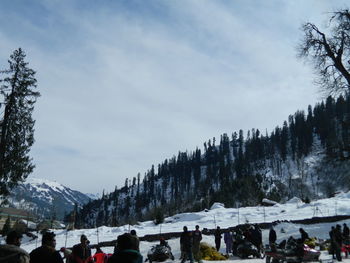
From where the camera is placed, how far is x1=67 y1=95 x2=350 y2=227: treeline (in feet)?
348

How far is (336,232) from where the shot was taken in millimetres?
17469

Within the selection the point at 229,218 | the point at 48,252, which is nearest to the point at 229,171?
the point at 229,218

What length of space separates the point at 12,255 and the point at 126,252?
1.71 m

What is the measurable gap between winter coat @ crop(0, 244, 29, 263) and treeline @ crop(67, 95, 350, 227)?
269ft

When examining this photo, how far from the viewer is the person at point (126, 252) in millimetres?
4820

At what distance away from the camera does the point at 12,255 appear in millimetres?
5395

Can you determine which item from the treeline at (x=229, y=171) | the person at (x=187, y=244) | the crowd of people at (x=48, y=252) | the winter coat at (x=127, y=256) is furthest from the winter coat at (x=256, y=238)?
the treeline at (x=229, y=171)

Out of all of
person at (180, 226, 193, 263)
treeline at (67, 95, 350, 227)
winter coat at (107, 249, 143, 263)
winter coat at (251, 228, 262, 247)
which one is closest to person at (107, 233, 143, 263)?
winter coat at (107, 249, 143, 263)

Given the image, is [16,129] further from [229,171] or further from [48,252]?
[229,171]

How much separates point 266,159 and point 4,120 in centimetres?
12083

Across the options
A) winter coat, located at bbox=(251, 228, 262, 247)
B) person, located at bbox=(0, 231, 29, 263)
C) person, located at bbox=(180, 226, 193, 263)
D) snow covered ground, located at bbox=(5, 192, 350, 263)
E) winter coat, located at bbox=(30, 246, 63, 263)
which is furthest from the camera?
snow covered ground, located at bbox=(5, 192, 350, 263)

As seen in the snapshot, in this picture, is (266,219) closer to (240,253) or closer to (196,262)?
(240,253)

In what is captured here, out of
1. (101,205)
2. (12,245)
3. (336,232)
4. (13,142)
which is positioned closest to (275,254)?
(336,232)

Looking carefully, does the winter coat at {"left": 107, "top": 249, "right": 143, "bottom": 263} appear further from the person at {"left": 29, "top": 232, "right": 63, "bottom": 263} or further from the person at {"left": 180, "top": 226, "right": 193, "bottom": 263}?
the person at {"left": 180, "top": 226, "right": 193, "bottom": 263}
